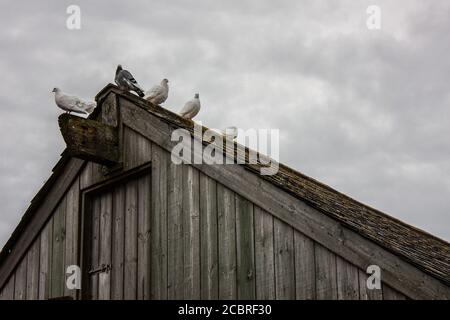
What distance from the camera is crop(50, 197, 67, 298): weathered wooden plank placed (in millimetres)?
9242

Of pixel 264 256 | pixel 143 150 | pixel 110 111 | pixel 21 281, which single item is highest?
pixel 110 111

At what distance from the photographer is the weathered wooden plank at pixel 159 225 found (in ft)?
26.6

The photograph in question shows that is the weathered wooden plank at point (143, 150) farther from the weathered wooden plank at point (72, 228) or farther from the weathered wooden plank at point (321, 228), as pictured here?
the weathered wooden plank at point (72, 228)

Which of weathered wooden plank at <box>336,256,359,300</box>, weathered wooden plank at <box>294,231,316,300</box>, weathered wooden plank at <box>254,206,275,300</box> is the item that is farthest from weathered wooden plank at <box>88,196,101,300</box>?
weathered wooden plank at <box>336,256,359,300</box>

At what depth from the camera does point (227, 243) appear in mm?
7516

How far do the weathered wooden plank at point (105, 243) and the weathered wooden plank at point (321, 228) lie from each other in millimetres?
1131

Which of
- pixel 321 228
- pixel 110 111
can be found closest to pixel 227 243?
pixel 321 228

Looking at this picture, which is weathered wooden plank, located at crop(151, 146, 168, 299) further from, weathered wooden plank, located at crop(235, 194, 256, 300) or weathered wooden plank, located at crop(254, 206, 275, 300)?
weathered wooden plank, located at crop(254, 206, 275, 300)

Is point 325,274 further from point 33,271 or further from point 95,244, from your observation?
point 33,271

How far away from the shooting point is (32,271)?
32.1 ft

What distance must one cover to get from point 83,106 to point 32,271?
2.30 metres

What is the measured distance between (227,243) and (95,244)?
7.35 ft

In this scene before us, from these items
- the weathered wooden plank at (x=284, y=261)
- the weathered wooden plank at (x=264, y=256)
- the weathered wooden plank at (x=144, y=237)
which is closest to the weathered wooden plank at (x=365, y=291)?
the weathered wooden plank at (x=284, y=261)
